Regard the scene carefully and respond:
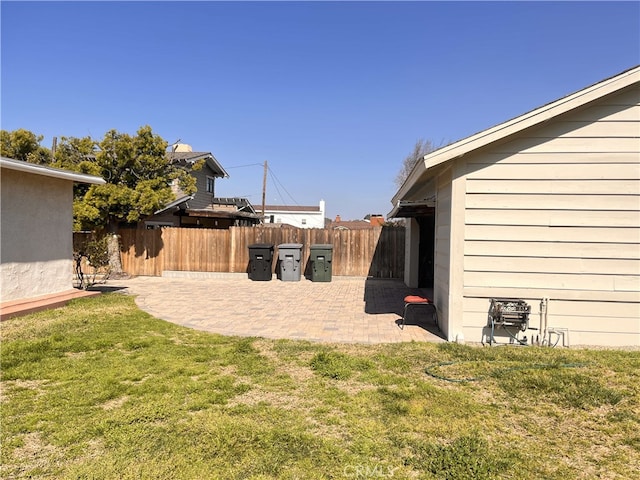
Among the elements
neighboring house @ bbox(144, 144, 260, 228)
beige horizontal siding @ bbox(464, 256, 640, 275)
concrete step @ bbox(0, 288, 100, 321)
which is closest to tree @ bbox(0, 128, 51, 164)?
neighboring house @ bbox(144, 144, 260, 228)

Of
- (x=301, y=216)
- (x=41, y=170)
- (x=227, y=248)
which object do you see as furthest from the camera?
(x=301, y=216)

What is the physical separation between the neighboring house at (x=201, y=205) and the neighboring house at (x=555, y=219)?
40.6 ft

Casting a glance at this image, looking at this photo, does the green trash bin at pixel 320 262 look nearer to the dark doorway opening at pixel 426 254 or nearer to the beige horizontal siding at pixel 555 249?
the dark doorway opening at pixel 426 254

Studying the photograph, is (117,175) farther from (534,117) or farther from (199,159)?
(534,117)

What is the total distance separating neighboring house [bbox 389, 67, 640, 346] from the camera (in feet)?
18.0

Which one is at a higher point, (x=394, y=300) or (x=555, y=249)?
(x=555, y=249)

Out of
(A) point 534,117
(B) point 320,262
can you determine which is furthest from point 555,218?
(B) point 320,262

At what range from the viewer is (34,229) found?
26.3ft

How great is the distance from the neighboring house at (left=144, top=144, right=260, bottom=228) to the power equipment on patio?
1298 cm

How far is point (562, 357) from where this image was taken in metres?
5.00

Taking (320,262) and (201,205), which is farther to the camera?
(201,205)

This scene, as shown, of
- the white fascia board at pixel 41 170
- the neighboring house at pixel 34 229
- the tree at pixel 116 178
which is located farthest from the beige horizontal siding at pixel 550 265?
the tree at pixel 116 178

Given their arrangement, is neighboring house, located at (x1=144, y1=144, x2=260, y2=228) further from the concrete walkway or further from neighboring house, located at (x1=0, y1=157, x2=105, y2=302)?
neighboring house, located at (x1=0, y1=157, x2=105, y2=302)

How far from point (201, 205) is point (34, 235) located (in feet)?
46.3
